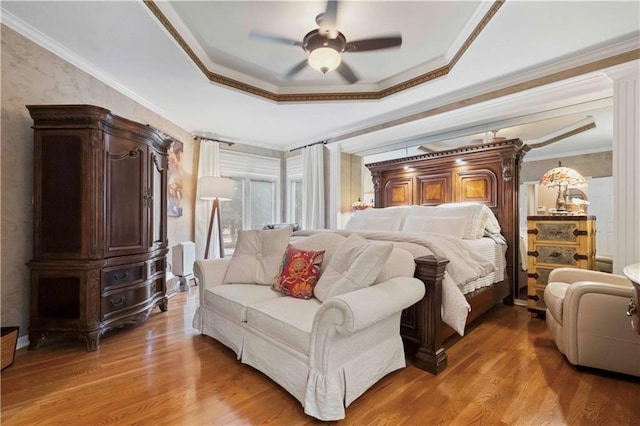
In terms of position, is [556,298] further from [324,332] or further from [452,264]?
[324,332]

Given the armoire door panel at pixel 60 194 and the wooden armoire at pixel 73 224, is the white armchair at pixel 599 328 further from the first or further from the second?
the armoire door panel at pixel 60 194

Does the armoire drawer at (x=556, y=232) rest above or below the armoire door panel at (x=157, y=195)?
below

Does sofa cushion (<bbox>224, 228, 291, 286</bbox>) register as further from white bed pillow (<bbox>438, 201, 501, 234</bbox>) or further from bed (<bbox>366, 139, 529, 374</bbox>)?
white bed pillow (<bbox>438, 201, 501, 234</bbox>)

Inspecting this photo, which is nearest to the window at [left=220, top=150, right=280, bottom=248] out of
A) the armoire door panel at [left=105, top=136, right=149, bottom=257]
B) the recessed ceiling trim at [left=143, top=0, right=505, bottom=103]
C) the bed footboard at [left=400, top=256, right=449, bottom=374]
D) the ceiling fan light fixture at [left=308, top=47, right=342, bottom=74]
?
the recessed ceiling trim at [left=143, top=0, right=505, bottom=103]

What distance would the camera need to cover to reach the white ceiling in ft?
7.25

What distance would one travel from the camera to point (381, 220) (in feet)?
12.9

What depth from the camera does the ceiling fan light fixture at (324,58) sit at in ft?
7.72

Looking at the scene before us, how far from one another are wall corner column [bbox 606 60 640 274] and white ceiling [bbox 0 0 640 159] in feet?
0.54

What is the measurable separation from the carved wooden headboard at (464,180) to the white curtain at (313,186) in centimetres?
94

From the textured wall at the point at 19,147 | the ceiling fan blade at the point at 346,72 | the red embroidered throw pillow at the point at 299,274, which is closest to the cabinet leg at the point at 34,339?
the textured wall at the point at 19,147

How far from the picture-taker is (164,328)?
2.75m

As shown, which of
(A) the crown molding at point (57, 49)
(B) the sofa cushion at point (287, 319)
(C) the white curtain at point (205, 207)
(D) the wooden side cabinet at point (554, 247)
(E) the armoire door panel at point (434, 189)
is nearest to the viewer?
(B) the sofa cushion at point (287, 319)

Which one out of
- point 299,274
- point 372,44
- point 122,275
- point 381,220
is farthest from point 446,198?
point 122,275

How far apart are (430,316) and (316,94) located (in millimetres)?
2921
